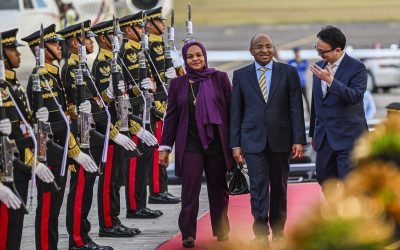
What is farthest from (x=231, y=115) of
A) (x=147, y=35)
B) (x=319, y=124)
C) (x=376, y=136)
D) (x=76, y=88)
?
(x=376, y=136)

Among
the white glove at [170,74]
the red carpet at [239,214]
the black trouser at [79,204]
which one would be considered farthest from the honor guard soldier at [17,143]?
the white glove at [170,74]

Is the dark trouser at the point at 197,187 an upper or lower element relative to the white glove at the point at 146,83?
lower

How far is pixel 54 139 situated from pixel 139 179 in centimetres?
223

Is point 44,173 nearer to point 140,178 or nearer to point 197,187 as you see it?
point 197,187

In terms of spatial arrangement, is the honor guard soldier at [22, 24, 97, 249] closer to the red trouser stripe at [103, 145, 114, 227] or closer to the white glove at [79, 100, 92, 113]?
the white glove at [79, 100, 92, 113]

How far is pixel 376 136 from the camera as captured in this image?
1.46 meters

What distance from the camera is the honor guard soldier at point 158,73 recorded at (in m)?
7.51

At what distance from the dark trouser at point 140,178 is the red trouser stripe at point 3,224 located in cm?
272

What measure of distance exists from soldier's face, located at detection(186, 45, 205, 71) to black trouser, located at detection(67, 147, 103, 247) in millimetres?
945

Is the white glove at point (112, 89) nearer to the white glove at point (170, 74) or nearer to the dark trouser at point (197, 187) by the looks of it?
the dark trouser at point (197, 187)

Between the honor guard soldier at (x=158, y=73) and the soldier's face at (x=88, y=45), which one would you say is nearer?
the soldier's face at (x=88, y=45)

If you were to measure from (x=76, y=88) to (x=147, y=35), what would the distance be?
1993 mm

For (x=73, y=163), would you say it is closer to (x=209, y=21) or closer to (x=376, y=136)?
(x=376, y=136)

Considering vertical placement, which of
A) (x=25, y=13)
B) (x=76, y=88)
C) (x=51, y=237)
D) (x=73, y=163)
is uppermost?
(x=25, y=13)
